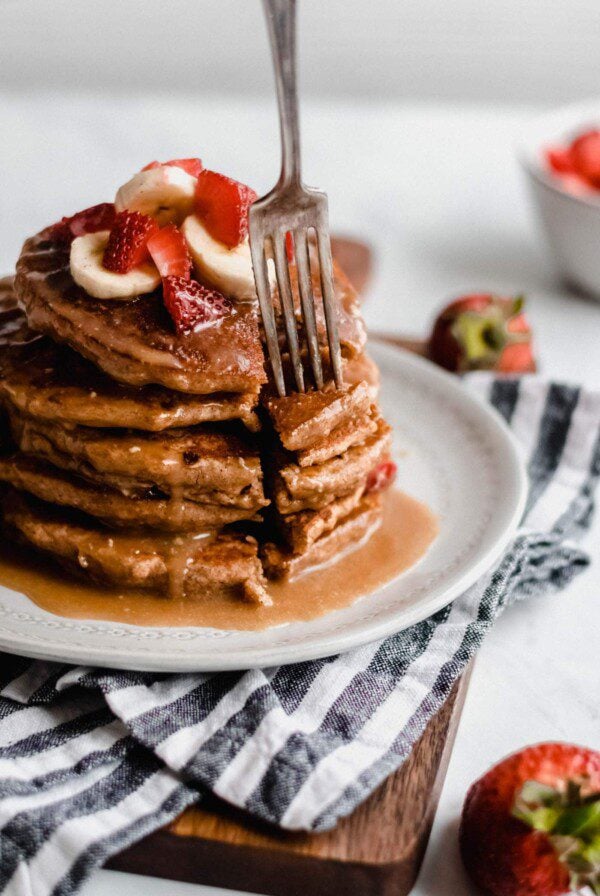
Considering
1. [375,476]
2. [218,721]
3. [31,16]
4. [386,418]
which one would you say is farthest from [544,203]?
[31,16]

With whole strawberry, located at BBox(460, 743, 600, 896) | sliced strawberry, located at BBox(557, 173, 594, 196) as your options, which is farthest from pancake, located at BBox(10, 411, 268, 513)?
sliced strawberry, located at BBox(557, 173, 594, 196)

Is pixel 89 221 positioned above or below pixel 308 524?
above

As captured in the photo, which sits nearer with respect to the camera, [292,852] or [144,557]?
[292,852]

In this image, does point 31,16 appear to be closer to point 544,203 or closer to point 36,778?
point 544,203

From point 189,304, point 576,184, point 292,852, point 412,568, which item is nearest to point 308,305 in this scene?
point 189,304

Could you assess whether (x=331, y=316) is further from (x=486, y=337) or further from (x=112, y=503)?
(x=486, y=337)

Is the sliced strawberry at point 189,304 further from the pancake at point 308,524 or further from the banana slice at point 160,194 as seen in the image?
the pancake at point 308,524

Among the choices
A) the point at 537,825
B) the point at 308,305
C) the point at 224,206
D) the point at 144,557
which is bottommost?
the point at 537,825
